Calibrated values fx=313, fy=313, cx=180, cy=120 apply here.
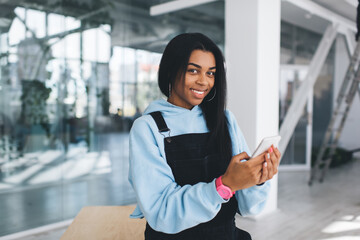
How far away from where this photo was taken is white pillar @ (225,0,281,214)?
391 centimetres

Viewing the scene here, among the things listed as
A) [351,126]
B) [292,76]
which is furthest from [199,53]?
[351,126]

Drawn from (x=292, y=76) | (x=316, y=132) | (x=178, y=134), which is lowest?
(x=316, y=132)

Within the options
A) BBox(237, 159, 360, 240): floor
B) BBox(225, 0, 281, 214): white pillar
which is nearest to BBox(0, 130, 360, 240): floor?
BBox(237, 159, 360, 240): floor

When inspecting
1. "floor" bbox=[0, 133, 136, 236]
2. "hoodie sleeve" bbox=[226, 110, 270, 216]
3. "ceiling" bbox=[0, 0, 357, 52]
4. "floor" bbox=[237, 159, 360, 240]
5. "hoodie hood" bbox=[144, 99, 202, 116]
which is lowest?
"floor" bbox=[237, 159, 360, 240]

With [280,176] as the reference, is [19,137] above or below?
above

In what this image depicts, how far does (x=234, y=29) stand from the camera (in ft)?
13.5

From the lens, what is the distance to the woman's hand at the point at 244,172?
3.14ft

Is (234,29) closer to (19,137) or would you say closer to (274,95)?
(274,95)

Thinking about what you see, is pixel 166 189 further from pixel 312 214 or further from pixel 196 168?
pixel 312 214

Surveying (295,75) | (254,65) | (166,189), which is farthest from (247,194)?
(295,75)

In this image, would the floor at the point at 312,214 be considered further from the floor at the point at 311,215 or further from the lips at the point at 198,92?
the lips at the point at 198,92

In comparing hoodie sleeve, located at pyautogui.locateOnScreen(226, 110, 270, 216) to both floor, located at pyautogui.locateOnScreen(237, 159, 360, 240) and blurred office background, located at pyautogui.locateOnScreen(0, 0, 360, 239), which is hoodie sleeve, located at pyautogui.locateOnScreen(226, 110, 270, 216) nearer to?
floor, located at pyautogui.locateOnScreen(237, 159, 360, 240)

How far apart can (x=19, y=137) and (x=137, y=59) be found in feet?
7.12

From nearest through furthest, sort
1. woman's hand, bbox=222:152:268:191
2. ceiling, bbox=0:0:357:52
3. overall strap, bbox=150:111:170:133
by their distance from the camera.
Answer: woman's hand, bbox=222:152:268:191, overall strap, bbox=150:111:170:133, ceiling, bbox=0:0:357:52
